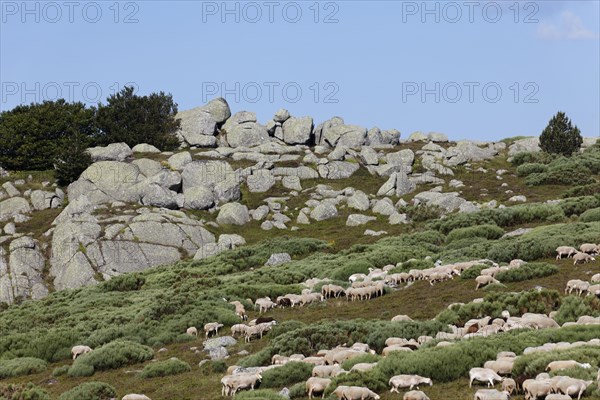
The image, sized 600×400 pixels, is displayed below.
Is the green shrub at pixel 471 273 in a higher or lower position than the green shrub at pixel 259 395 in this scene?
higher

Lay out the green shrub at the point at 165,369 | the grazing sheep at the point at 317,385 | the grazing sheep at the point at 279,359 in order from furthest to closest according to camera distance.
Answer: the green shrub at the point at 165,369 < the grazing sheep at the point at 279,359 < the grazing sheep at the point at 317,385

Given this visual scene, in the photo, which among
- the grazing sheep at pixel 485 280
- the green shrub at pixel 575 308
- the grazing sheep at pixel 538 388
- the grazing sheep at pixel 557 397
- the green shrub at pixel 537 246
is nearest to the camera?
the grazing sheep at pixel 557 397

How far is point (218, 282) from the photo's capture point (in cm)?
4956

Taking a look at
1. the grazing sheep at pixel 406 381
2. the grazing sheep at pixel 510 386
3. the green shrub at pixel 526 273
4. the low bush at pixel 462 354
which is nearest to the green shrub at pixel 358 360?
the low bush at pixel 462 354

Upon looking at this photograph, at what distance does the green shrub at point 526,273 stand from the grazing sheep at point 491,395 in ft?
62.3

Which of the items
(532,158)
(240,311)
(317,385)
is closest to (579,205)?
(240,311)

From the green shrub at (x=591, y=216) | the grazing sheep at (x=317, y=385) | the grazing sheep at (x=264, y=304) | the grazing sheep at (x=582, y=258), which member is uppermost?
the green shrub at (x=591, y=216)

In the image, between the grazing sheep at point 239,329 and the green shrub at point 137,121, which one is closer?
the grazing sheep at point 239,329

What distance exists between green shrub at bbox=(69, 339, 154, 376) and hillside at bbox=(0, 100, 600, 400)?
0.07 metres

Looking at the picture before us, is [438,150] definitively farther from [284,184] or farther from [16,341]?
[16,341]

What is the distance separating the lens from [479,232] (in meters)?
59.2

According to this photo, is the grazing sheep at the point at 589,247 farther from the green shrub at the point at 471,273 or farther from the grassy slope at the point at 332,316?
the green shrub at the point at 471,273

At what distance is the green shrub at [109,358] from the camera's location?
29.9m

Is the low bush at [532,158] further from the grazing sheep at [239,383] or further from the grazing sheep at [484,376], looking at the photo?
the grazing sheep at [484,376]
